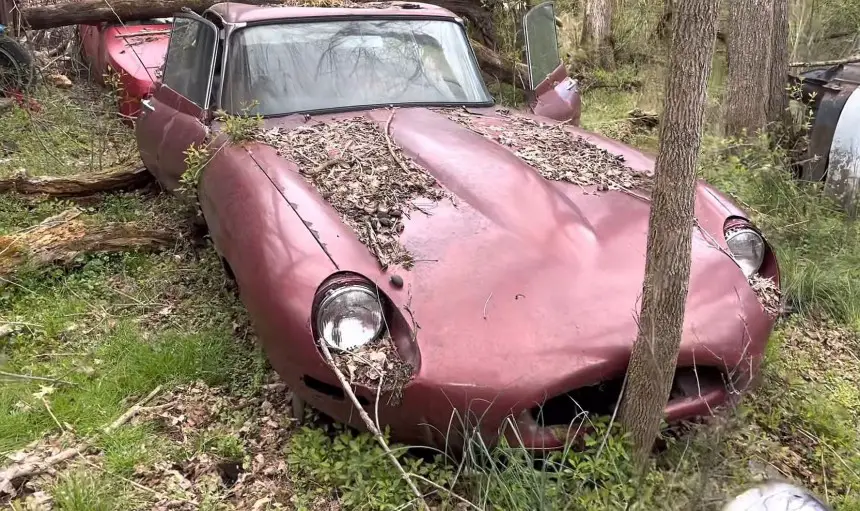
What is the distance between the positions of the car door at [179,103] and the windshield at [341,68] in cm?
23

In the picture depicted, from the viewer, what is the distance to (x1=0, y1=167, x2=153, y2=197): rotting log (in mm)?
4832

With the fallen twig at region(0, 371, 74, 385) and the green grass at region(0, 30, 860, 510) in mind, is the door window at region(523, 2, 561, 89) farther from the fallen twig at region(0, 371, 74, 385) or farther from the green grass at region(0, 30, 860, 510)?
the fallen twig at region(0, 371, 74, 385)

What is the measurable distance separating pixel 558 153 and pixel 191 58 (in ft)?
7.67

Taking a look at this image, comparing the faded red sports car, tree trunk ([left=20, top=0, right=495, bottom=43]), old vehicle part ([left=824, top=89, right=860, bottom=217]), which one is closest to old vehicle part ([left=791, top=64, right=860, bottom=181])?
old vehicle part ([left=824, top=89, right=860, bottom=217])

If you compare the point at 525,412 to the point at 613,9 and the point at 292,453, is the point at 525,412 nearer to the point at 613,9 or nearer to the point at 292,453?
the point at 292,453

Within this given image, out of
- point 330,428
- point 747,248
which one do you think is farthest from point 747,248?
point 330,428

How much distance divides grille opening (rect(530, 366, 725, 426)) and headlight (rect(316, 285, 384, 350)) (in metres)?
0.68

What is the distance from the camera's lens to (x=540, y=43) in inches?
168

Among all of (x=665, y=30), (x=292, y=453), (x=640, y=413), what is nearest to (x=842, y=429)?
(x=640, y=413)

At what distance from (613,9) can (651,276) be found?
10572 millimetres

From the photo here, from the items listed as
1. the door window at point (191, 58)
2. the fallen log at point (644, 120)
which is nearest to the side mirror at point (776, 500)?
the door window at point (191, 58)

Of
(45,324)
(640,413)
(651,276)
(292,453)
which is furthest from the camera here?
(45,324)

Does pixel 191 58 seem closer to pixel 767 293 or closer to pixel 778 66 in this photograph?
pixel 767 293

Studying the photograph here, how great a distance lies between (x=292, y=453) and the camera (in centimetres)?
262
